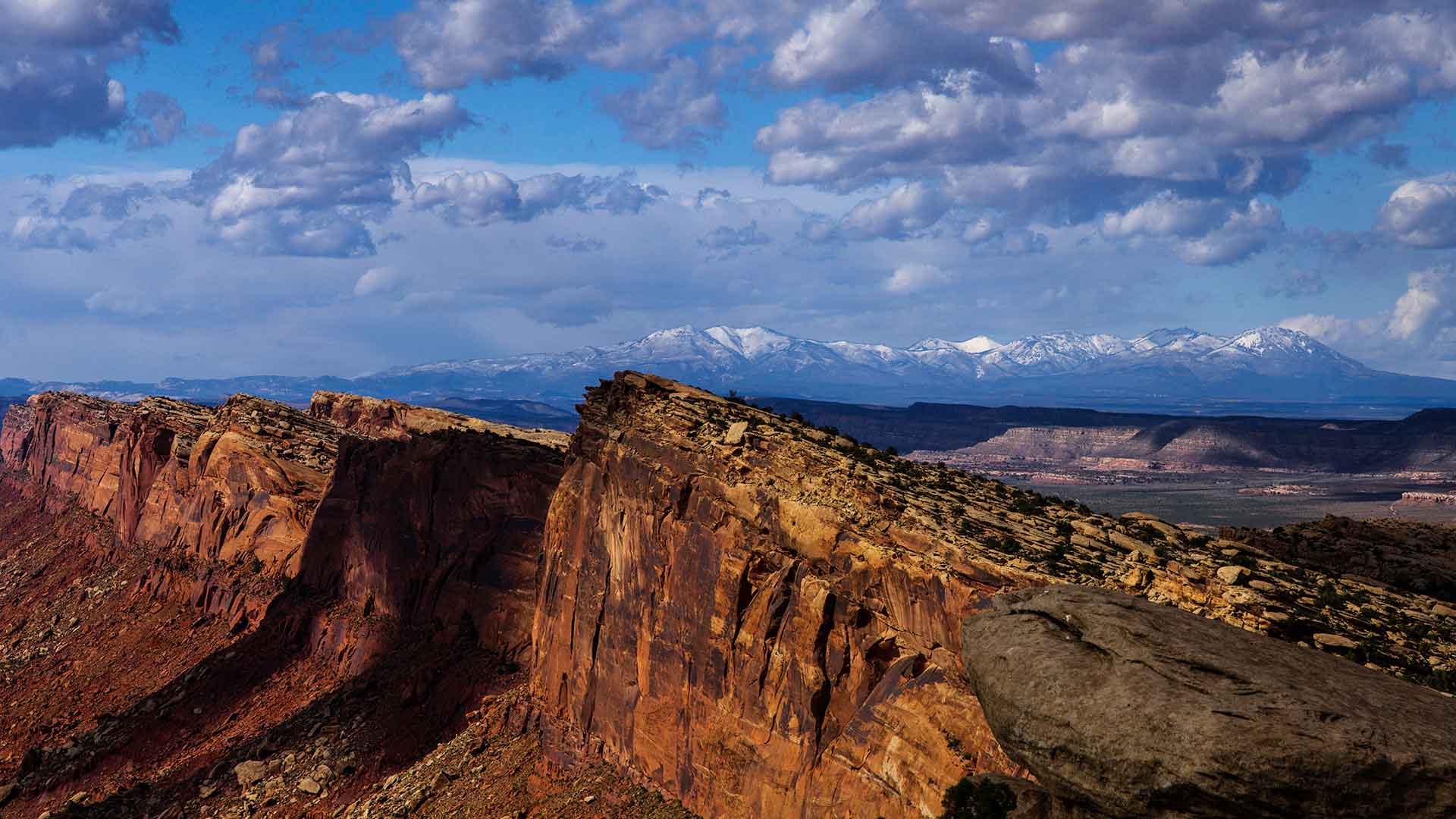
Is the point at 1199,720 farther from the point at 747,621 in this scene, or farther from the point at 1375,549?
the point at 1375,549

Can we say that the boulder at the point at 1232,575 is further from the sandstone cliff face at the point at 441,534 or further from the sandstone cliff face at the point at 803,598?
the sandstone cliff face at the point at 441,534

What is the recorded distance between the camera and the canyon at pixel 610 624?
38.7m

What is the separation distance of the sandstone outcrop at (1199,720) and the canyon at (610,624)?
0.23 m

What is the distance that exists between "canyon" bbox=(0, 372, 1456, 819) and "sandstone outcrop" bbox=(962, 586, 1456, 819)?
23 cm

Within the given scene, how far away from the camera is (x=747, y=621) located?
46875 millimetres

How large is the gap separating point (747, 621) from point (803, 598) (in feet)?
12.3

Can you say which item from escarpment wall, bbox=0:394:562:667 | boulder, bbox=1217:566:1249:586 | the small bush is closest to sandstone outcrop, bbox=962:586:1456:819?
the small bush

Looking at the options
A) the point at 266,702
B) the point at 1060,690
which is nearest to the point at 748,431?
the point at 1060,690

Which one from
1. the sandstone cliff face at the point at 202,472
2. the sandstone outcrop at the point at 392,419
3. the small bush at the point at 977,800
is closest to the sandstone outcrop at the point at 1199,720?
the small bush at the point at 977,800

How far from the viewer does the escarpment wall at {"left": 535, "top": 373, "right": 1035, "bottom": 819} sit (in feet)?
129

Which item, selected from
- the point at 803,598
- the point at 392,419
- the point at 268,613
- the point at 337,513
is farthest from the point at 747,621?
the point at 392,419

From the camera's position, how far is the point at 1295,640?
37125 millimetres

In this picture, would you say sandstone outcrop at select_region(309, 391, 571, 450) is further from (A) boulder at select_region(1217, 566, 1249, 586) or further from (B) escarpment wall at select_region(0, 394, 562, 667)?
(A) boulder at select_region(1217, 566, 1249, 586)

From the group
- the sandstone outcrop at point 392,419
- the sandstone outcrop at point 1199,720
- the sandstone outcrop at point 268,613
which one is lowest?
the sandstone outcrop at point 268,613
